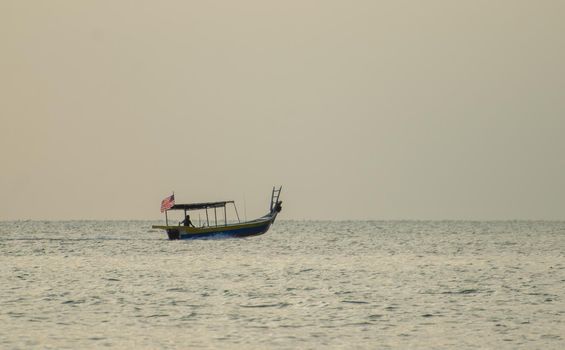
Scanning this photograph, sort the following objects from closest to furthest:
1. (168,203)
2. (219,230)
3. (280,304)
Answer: (280,304) < (168,203) < (219,230)

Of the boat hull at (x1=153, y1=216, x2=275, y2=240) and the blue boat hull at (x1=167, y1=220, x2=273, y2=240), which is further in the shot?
the blue boat hull at (x1=167, y1=220, x2=273, y2=240)

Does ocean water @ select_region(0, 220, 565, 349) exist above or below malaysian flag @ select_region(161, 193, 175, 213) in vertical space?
below

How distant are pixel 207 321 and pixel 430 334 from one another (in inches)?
303

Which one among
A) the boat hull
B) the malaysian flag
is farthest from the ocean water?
the boat hull

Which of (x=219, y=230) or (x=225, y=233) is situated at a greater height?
(x=219, y=230)

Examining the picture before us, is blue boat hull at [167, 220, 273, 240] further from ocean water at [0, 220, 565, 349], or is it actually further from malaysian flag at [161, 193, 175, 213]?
ocean water at [0, 220, 565, 349]

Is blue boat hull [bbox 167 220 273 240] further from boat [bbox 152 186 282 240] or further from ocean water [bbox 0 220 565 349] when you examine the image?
ocean water [bbox 0 220 565 349]

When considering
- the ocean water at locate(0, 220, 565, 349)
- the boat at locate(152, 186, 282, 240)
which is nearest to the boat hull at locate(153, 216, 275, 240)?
the boat at locate(152, 186, 282, 240)

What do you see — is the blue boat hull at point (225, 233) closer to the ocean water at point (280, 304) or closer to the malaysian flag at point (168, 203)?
the malaysian flag at point (168, 203)

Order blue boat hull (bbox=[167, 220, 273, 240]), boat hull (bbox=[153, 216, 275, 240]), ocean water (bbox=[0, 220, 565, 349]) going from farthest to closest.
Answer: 1. blue boat hull (bbox=[167, 220, 273, 240])
2. boat hull (bbox=[153, 216, 275, 240])
3. ocean water (bbox=[0, 220, 565, 349])

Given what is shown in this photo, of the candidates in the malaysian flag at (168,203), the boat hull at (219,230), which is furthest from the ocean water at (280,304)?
the boat hull at (219,230)

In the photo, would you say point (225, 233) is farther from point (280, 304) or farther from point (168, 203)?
point (280, 304)

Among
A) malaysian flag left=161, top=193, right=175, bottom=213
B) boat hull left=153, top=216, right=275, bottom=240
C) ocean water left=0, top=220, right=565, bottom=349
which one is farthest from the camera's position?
boat hull left=153, top=216, right=275, bottom=240

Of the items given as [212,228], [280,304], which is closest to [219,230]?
[212,228]
